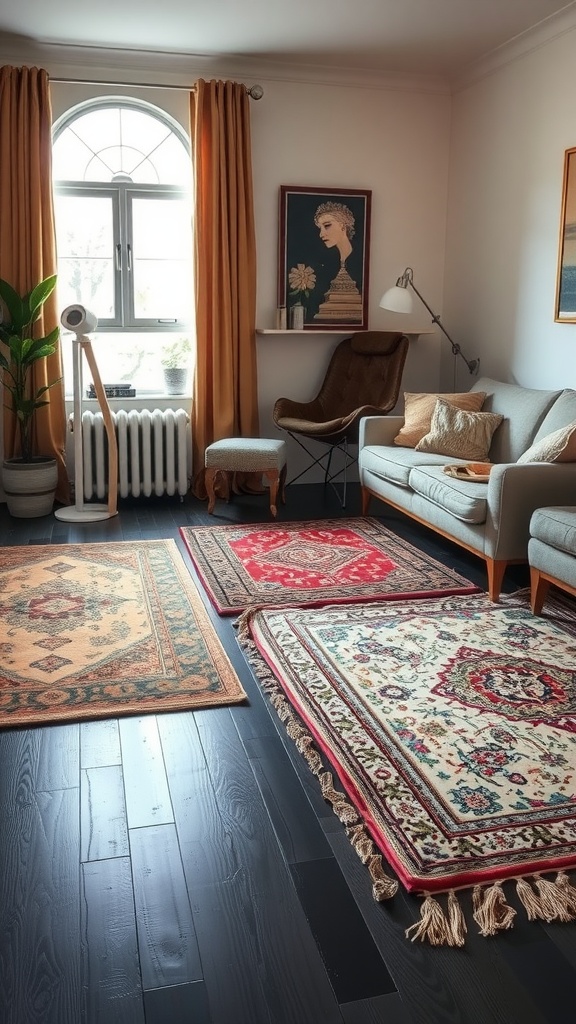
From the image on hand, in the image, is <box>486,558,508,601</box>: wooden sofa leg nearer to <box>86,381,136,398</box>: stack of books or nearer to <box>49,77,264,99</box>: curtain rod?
<box>86,381,136,398</box>: stack of books

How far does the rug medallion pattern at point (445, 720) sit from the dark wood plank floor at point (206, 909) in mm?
135

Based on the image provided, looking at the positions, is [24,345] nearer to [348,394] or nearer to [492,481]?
[348,394]

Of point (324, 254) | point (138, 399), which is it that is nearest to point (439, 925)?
point (138, 399)

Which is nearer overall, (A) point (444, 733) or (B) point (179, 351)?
(A) point (444, 733)

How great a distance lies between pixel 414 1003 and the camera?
152 cm

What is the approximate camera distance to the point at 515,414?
4469 mm

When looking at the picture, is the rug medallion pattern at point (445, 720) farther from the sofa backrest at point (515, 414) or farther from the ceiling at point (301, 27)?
the ceiling at point (301, 27)

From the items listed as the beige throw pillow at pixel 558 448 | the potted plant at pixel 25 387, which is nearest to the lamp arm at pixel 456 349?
the beige throw pillow at pixel 558 448

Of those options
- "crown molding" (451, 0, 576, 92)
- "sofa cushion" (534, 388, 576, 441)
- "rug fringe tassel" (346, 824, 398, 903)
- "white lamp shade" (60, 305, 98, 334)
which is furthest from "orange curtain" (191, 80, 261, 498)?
"rug fringe tassel" (346, 824, 398, 903)

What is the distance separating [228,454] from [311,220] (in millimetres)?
1749

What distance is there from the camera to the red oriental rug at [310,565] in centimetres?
369

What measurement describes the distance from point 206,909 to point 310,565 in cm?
244

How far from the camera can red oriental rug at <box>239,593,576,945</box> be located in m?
1.87

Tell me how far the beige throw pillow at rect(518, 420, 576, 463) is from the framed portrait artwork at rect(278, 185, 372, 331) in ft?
7.49
